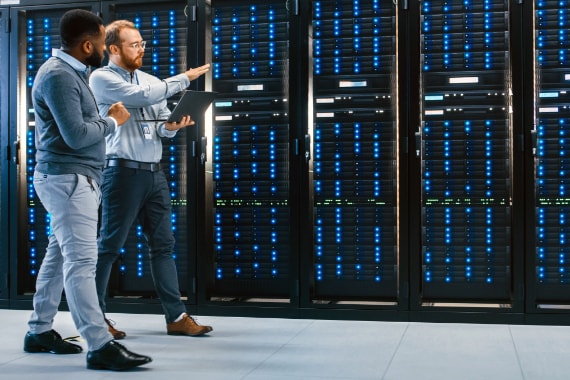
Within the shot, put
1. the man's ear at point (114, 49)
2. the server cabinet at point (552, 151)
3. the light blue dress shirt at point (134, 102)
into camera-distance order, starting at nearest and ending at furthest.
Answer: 1. the light blue dress shirt at point (134, 102)
2. the man's ear at point (114, 49)
3. the server cabinet at point (552, 151)

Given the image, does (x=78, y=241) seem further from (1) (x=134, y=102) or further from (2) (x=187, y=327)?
(2) (x=187, y=327)

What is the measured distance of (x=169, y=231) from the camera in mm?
3965

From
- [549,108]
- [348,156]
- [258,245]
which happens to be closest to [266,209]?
[258,245]

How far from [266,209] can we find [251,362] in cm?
151

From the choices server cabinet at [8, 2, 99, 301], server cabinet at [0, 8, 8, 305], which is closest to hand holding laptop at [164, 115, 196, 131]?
server cabinet at [8, 2, 99, 301]

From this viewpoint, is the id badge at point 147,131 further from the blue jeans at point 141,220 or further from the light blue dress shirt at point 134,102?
the blue jeans at point 141,220

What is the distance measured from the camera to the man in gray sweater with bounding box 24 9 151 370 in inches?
119

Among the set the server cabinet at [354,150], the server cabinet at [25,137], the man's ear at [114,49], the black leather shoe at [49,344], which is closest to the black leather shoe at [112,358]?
the black leather shoe at [49,344]

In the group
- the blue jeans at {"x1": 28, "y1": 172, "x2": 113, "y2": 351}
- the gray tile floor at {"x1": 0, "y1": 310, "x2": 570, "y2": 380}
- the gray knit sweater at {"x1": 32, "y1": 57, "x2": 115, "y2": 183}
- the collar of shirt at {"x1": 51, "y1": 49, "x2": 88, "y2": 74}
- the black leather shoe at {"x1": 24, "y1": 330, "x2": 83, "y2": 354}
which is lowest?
the gray tile floor at {"x1": 0, "y1": 310, "x2": 570, "y2": 380}

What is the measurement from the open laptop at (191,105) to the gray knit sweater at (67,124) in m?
0.49

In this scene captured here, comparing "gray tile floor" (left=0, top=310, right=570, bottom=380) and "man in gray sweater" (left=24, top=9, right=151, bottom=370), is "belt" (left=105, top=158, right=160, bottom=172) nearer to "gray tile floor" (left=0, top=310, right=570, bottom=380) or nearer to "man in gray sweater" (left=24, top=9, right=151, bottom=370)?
"man in gray sweater" (left=24, top=9, right=151, bottom=370)

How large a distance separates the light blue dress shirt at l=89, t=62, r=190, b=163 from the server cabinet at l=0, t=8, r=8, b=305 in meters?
1.53

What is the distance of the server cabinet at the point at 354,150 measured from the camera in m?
4.50

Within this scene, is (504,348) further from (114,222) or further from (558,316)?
(114,222)
